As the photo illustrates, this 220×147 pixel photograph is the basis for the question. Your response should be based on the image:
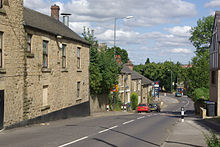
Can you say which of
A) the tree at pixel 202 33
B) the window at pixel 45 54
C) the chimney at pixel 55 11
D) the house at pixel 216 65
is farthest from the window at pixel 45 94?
the tree at pixel 202 33

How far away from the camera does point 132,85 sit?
2170 inches

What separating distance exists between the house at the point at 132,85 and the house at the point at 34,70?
1919 cm

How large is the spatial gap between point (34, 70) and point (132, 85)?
37164 millimetres

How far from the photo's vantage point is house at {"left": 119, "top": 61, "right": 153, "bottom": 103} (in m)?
48.2

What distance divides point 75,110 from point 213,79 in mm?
16384

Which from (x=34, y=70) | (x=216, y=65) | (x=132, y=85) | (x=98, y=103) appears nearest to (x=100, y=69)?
(x=98, y=103)

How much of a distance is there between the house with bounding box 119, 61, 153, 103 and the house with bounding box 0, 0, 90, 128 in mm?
19191

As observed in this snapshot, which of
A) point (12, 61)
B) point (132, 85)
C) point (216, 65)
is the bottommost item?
point (132, 85)

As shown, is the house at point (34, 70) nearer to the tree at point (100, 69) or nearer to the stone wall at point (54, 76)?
the stone wall at point (54, 76)

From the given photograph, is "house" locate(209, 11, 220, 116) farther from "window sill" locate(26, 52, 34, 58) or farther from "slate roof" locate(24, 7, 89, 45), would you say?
"window sill" locate(26, 52, 34, 58)

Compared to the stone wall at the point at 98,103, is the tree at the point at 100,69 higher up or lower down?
higher up

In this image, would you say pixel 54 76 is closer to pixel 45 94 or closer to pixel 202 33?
pixel 45 94

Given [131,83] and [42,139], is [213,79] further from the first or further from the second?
[42,139]

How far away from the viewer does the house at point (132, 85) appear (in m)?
48.2
